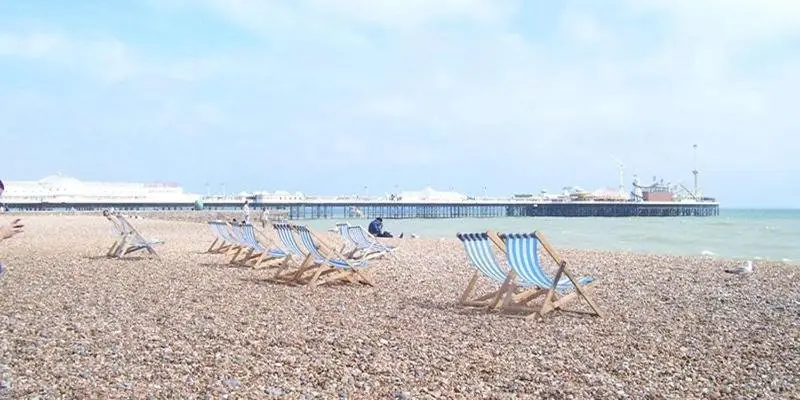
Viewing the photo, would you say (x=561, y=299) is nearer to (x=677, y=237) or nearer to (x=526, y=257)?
(x=526, y=257)

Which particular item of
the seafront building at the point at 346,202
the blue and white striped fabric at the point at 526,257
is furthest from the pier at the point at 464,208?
the blue and white striped fabric at the point at 526,257

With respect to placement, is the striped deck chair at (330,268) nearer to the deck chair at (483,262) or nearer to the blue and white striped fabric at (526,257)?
the deck chair at (483,262)

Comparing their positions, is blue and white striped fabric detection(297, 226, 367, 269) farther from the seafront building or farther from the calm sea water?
the seafront building

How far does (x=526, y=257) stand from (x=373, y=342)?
1.57 m

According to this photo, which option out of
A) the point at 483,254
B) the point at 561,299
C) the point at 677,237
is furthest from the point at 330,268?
the point at 677,237

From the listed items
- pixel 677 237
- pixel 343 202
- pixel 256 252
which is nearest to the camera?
pixel 256 252

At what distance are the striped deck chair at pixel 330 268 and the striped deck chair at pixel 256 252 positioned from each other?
1.34 metres

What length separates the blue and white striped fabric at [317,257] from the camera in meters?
6.54

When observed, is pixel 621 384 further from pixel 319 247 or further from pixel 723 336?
pixel 319 247

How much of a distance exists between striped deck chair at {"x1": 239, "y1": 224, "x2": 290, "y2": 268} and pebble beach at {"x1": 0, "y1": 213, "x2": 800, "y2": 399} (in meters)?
1.11

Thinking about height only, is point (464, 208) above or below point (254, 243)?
above

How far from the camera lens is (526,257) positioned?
16.8 feet

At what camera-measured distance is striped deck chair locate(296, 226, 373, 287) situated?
6.53m

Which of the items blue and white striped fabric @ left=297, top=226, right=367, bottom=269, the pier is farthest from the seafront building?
blue and white striped fabric @ left=297, top=226, right=367, bottom=269
